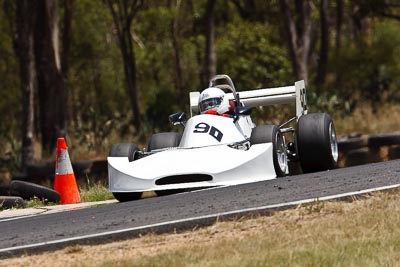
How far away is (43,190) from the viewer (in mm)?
15047

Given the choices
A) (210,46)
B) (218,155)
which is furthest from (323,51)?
(218,155)

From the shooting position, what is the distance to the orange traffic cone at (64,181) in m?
15.0

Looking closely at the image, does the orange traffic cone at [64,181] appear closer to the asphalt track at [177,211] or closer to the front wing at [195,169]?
the front wing at [195,169]

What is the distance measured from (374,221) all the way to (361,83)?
32.6 metres

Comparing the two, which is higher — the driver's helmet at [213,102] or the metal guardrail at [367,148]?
the driver's helmet at [213,102]

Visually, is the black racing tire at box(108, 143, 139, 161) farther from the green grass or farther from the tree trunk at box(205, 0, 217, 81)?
the tree trunk at box(205, 0, 217, 81)

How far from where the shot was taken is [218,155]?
43.5 ft

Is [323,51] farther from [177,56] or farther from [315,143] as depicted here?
[315,143]

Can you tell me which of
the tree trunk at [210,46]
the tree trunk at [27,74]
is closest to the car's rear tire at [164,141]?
the tree trunk at [27,74]

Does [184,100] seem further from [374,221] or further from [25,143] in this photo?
[374,221]

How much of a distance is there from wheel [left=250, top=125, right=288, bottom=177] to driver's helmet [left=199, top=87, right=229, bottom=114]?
1.17m

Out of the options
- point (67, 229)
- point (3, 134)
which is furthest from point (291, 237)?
point (3, 134)

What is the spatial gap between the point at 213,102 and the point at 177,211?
15.0 ft

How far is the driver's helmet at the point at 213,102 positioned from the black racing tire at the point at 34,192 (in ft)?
6.86
